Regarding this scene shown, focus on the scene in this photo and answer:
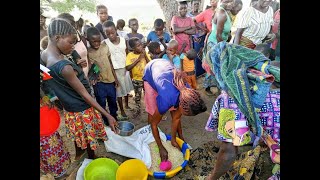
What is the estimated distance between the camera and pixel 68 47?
2586 millimetres

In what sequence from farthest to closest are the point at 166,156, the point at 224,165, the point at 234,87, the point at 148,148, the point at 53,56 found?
the point at 148,148 < the point at 166,156 < the point at 53,56 < the point at 224,165 < the point at 234,87

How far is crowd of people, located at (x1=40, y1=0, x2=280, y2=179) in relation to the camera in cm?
210

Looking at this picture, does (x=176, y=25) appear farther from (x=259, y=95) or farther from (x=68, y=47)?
(x=259, y=95)

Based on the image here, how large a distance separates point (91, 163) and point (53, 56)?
Result: 1.09 m

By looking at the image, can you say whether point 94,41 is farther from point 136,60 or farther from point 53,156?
point 53,156

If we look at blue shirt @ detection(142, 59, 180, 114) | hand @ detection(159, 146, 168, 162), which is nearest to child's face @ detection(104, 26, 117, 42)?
blue shirt @ detection(142, 59, 180, 114)

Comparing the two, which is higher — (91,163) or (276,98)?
(276,98)

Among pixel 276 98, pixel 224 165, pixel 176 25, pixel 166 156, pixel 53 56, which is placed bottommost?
pixel 166 156

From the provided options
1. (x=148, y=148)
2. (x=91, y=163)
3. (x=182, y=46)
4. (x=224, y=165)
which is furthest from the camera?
(x=182, y=46)

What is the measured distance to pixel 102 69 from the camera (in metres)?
3.71

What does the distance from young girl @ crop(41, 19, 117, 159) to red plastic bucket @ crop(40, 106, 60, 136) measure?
187 millimetres

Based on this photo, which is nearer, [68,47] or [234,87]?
[234,87]

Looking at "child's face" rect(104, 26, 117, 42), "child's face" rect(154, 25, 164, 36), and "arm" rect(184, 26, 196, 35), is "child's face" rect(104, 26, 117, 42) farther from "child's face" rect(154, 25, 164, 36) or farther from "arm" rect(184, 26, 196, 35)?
"arm" rect(184, 26, 196, 35)

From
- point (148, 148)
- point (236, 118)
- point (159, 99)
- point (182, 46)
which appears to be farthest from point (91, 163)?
point (182, 46)
